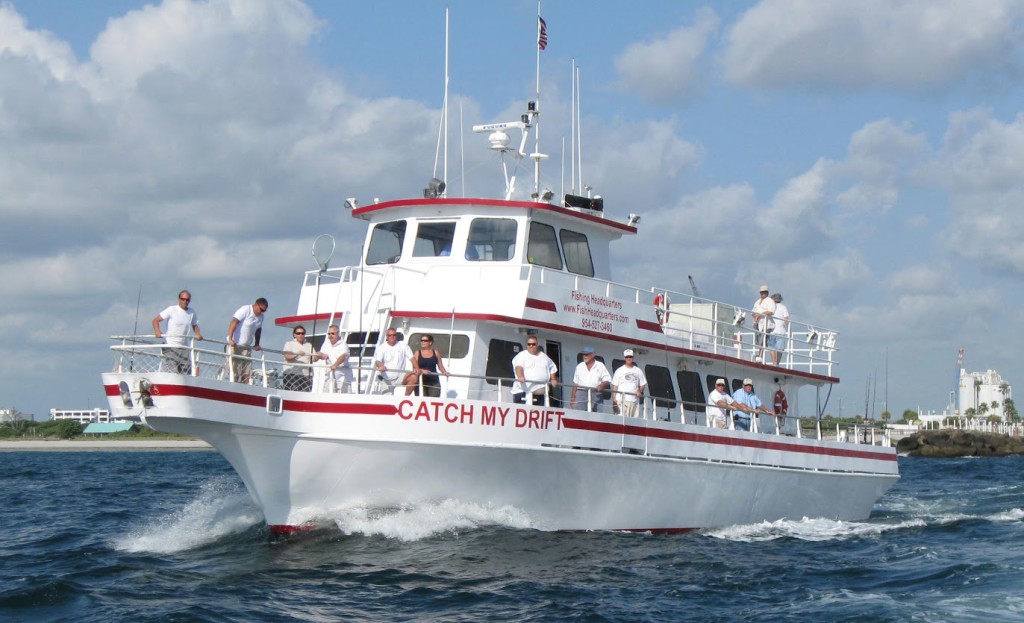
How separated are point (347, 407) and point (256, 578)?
2296mm

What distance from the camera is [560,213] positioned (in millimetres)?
16609

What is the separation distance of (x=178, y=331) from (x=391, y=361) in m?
2.58

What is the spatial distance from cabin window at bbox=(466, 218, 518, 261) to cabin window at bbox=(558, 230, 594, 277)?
0.92 meters

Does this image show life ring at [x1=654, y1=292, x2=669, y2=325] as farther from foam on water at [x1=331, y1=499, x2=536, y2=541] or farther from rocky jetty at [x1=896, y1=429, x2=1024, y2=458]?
rocky jetty at [x1=896, y1=429, x2=1024, y2=458]

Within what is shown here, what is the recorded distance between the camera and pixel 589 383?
15.3 m

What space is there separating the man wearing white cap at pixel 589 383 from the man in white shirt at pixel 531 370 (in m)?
0.57

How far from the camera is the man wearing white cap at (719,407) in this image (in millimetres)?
17188

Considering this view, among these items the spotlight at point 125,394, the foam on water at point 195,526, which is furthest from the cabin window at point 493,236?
the spotlight at point 125,394

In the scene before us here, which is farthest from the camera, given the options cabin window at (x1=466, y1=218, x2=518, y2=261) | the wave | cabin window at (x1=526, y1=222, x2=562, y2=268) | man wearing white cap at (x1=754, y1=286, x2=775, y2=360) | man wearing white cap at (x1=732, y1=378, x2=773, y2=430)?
man wearing white cap at (x1=754, y1=286, x2=775, y2=360)

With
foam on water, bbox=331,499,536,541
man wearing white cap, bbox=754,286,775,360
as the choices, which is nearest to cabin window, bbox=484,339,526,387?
foam on water, bbox=331,499,536,541

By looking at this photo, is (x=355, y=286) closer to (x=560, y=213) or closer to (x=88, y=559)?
(x=560, y=213)

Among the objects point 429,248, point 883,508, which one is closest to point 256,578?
point 429,248

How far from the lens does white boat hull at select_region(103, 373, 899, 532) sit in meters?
13.1

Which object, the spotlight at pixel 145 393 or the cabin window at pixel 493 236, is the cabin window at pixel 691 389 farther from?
the spotlight at pixel 145 393
